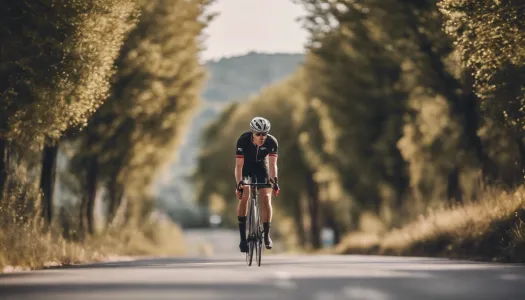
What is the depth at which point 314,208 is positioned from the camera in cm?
5456

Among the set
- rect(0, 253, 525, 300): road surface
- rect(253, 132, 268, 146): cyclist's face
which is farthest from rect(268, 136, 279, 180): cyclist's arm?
rect(0, 253, 525, 300): road surface

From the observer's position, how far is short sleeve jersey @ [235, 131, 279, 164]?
15.8 m

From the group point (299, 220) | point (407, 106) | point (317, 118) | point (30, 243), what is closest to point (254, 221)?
point (30, 243)

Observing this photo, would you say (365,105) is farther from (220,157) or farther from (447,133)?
(220,157)

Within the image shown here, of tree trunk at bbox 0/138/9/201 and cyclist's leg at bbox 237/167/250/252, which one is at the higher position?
tree trunk at bbox 0/138/9/201

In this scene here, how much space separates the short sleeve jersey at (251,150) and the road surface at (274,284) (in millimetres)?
2017

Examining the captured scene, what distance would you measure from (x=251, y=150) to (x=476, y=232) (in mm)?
6976

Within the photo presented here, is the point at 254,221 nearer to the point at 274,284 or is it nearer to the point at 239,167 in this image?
the point at 239,167

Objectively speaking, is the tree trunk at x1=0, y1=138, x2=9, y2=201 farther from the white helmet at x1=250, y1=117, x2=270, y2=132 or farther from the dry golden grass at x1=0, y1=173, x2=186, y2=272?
the white helmet at x1=250, y1=117, x2=270, y2=132

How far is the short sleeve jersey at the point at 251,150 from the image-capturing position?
15773 mm

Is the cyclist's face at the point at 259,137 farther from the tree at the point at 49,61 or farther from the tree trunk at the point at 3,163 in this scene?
the tree trunk at the point at 3,163

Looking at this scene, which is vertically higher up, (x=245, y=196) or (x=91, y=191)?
(x=91, y=191)

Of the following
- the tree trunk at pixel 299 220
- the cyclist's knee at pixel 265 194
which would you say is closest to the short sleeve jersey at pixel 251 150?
the cyclist's knee at pixel 265 194

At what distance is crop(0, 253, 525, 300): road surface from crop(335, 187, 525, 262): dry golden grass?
3609mm
